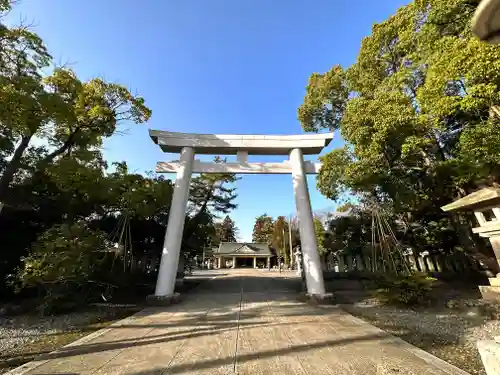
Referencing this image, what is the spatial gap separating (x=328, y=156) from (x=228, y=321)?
19.8 ft

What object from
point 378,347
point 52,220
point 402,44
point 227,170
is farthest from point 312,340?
point 402,44

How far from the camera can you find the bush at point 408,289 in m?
5.62

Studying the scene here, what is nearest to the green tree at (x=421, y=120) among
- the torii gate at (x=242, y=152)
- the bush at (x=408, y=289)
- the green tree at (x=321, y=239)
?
the torii gate at (x=242, y=152)

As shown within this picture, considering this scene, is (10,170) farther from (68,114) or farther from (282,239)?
(282,239)

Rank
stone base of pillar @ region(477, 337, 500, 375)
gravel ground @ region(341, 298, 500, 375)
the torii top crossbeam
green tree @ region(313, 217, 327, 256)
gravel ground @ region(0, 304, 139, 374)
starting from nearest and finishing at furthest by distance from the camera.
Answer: stone base of pillar @ region(477, 337, 500, 375)
gravel ground @ region(341, 298, 500, 375)
gravel ground @ region(0, 304, 139, 374)
the torii top crossbeam
green tree @ region(313, 217, 327, 256)

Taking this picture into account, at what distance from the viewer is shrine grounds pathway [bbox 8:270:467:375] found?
2.50m

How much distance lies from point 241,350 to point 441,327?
3.51 m

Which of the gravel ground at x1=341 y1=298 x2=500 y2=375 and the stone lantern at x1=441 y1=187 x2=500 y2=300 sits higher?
the stone lantern at x1=441 y1=187 x2=500 y2=300

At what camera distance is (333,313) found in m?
5.11

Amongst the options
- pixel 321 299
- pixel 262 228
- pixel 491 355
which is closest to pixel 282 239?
pixel 262 228

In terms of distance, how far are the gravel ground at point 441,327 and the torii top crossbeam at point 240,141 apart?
4852 millimetres

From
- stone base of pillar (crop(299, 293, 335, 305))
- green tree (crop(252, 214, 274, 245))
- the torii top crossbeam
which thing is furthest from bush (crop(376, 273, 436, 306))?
green tree (crop(252, 214, 274, 245))

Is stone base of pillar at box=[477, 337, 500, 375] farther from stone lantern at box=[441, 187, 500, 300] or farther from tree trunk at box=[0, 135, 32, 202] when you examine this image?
tree trunk at box=[0, 135, 32, 202]

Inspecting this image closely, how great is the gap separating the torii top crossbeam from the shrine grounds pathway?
499cm
